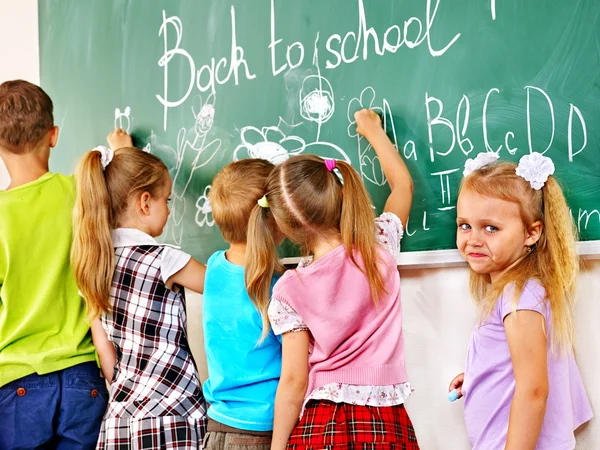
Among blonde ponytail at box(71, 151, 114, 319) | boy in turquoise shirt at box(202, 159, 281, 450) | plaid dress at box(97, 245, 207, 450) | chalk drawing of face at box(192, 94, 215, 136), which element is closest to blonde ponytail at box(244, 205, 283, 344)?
boy in turquoise shirt at box(202, 159, 281, 450)

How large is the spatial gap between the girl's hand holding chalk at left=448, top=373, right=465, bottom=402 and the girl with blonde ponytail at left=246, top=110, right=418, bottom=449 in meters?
0.11

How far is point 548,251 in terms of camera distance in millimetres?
1621

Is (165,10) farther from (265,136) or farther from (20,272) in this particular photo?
(20,272)

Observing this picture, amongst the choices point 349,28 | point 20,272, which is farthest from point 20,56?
point 349,28

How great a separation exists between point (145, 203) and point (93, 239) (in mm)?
182

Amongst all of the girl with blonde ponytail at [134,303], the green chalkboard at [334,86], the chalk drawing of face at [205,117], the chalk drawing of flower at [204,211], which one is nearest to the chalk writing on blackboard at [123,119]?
the green chalkboard at [334,86]

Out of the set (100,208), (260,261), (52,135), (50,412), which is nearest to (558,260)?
(260,261)

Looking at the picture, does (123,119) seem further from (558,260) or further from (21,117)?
(558,260)

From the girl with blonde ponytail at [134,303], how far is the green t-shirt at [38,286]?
0.36ft

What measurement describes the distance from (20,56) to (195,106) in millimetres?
1244

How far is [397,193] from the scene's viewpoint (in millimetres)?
1914

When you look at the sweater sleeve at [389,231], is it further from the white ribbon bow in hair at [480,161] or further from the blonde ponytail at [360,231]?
the white ribbon bow in hair at [480,161]

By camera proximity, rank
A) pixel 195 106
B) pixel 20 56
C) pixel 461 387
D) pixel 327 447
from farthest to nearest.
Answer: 1. pixel 20 56
2. pixel 195 106
3. pixel 461 387
4. pixel 327 447

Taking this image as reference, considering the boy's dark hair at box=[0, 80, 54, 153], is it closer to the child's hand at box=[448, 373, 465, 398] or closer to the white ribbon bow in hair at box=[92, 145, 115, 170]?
the white ribbon bow in hair at box=[92, 145, 115, 170]
